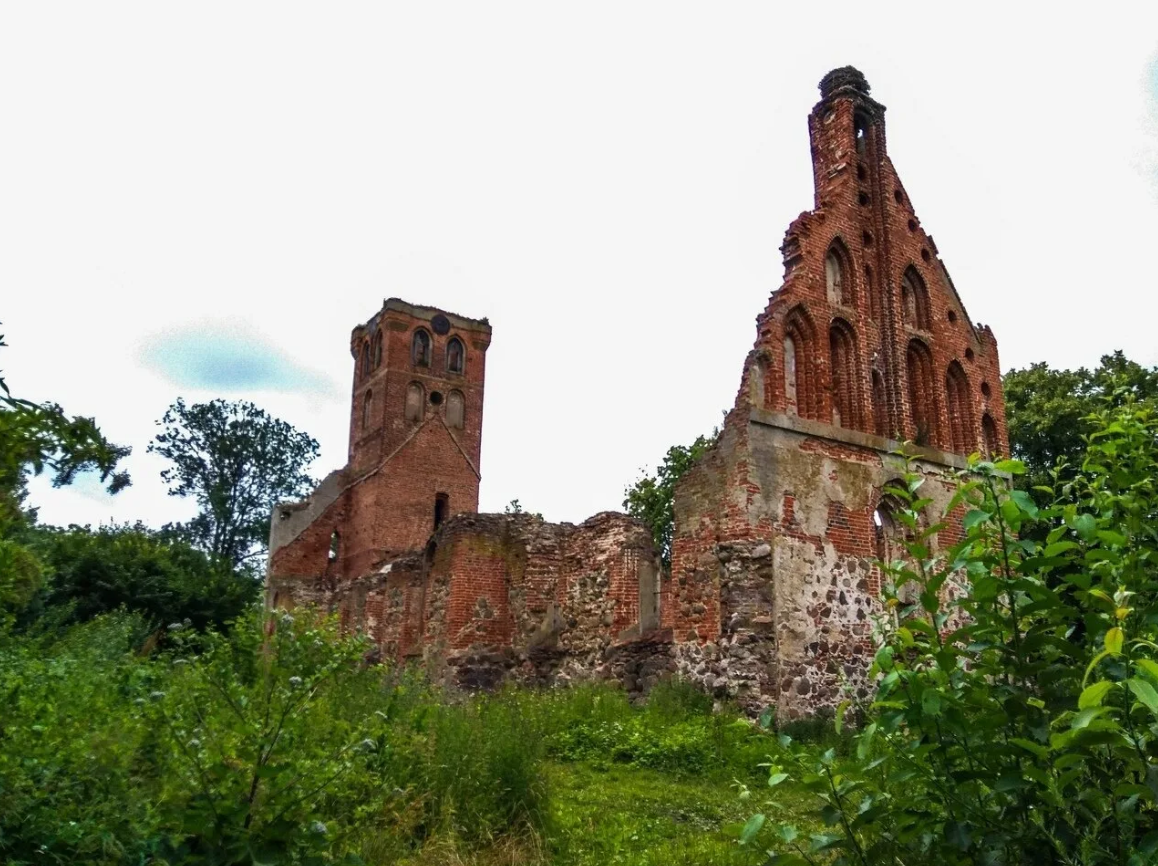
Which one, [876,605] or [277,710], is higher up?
[876,605]

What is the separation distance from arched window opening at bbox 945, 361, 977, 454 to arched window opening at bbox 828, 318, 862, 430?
2.28 m

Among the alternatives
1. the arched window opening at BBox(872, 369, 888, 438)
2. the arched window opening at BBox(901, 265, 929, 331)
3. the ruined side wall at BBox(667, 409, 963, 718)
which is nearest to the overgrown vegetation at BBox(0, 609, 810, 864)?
the ruined side wall at BBox(667, 409, 963, 718)

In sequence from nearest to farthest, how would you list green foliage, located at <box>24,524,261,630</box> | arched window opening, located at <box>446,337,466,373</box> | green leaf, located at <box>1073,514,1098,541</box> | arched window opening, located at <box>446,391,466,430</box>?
1. green leaf, located at <box>1073,514,1098,541</box>
2. green foliage, located at <box>24,524,261,630</box>
3. arched window opening, located at <box>446,391,466,430</box>
4. arched window opening, located at <box>446,337,466,373</box>

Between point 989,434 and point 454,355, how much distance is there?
26.8 metres

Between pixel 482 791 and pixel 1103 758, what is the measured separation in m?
5.09

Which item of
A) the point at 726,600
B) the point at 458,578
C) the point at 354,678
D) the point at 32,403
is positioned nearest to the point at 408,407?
the point at 458,578

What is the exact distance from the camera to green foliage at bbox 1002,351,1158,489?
2455 cm

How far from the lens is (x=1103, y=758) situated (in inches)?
119

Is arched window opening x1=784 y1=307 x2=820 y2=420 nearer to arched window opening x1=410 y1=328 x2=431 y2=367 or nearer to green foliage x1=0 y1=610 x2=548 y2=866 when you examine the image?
green foliage x1=0 y1=610 x2=548 y2=866

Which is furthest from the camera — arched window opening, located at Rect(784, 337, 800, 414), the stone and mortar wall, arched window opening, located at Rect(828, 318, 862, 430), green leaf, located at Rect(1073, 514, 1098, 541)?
the stone and mortar wall

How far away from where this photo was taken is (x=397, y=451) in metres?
36.1

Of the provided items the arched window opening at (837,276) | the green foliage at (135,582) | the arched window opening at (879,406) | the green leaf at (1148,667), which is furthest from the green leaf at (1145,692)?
the green foliage at (135,582)

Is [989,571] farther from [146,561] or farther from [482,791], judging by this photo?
[146,561]

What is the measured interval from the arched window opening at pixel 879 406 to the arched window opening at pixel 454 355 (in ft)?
86.3
